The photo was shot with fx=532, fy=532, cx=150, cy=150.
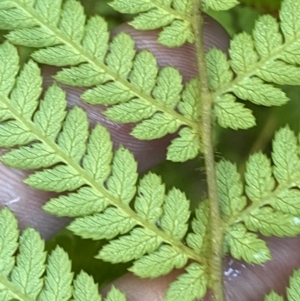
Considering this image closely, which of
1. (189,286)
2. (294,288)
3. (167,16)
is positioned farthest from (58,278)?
(167,16)

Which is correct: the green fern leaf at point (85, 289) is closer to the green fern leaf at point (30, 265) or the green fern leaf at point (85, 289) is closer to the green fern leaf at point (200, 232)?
the green fern leaf at point (30, 265)

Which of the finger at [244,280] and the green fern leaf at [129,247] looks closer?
the green fern leaf at [129,247]

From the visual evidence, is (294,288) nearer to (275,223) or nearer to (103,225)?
(275,223)

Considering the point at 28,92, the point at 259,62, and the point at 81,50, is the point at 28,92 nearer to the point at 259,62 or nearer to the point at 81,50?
the point at 81,50

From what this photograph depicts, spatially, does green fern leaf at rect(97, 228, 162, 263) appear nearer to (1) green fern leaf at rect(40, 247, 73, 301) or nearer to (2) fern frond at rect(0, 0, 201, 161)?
(1) green fern leaf at rect(40, 247, 73, 301)

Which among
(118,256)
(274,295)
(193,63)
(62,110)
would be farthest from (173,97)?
(274,295)

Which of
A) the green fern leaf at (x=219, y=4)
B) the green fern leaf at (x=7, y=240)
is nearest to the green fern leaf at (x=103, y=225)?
the green fern leaf at (x=7, y=240)

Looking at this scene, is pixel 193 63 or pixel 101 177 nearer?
pixel 101 177
